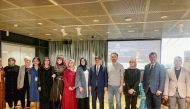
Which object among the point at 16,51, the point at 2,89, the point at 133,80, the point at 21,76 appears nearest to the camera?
the point at 133,80

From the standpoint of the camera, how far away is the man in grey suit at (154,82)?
12.7ft

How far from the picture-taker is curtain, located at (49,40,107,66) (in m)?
10.1

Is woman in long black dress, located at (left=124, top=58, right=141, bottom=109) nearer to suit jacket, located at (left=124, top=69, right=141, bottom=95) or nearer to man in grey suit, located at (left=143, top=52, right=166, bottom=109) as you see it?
suit jacket, located at (left=124, top=69, right=141, bottom=95)

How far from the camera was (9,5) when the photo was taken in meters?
3.96

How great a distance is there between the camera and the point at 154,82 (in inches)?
155

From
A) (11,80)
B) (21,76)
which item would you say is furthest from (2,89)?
(21,76)

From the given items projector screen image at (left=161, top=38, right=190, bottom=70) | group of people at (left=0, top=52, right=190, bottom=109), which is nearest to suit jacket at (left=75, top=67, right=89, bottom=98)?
group of people at (left=0, top=52, right=190, bottom=109)

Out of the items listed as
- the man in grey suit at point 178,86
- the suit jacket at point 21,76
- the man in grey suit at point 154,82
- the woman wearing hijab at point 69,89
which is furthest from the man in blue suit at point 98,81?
the suit jacket at point 21,76

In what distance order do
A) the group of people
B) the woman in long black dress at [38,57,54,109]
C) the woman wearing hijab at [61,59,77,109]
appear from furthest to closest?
the woman in long black dress at [38,57,54,109] → the woman wearing hijab at [61,59,77,109] → the group of people

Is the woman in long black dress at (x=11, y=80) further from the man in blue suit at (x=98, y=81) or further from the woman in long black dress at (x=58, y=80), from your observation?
the man in blue suit at (x=98, y=81)

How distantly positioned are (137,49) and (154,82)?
18.4ft

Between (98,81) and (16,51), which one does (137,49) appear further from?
(98,81)

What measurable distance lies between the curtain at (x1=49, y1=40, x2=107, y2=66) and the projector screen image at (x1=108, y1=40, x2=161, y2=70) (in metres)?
0.60

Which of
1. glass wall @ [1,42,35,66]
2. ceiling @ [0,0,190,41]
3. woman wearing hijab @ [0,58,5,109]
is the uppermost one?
ceiling @ [0,0,190,41]
